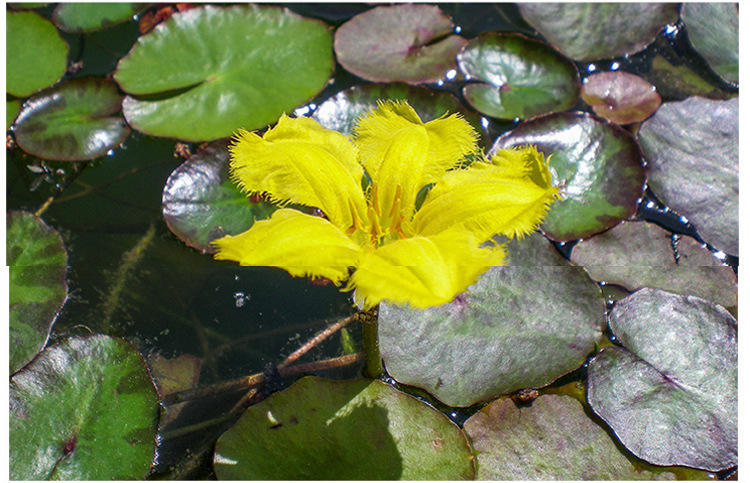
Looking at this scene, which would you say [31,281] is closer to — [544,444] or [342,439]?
[342,439]

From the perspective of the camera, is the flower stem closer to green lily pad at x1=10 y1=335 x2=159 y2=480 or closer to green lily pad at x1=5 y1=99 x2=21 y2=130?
green lily pad at x1=10 y1=335 x2=159 y2=480

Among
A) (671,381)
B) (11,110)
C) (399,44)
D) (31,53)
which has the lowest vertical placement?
(671,381)

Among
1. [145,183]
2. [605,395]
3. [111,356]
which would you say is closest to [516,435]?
[605,395]

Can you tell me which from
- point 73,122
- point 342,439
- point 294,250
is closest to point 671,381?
point 342,439

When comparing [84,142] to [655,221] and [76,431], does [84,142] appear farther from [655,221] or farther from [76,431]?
[655,221]

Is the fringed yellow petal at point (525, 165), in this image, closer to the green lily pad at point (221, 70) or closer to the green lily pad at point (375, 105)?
the green lily pad at point (375, 105)

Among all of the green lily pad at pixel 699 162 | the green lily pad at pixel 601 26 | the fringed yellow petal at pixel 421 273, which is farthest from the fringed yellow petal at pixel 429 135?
the green lily pad at pixel 601 26

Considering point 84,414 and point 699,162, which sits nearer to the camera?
point 84,414

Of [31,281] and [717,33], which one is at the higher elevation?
[717,33]

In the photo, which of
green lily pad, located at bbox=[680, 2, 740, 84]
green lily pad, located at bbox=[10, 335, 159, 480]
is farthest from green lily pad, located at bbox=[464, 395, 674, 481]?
green lily pad, located at bbox=[680, 2, 740, 84]

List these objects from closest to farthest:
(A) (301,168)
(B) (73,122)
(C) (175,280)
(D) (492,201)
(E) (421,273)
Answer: (E) (421,273) → (D) (492,201) → (A) (301,168) → (C) (175,280) → (B) (73,122)
